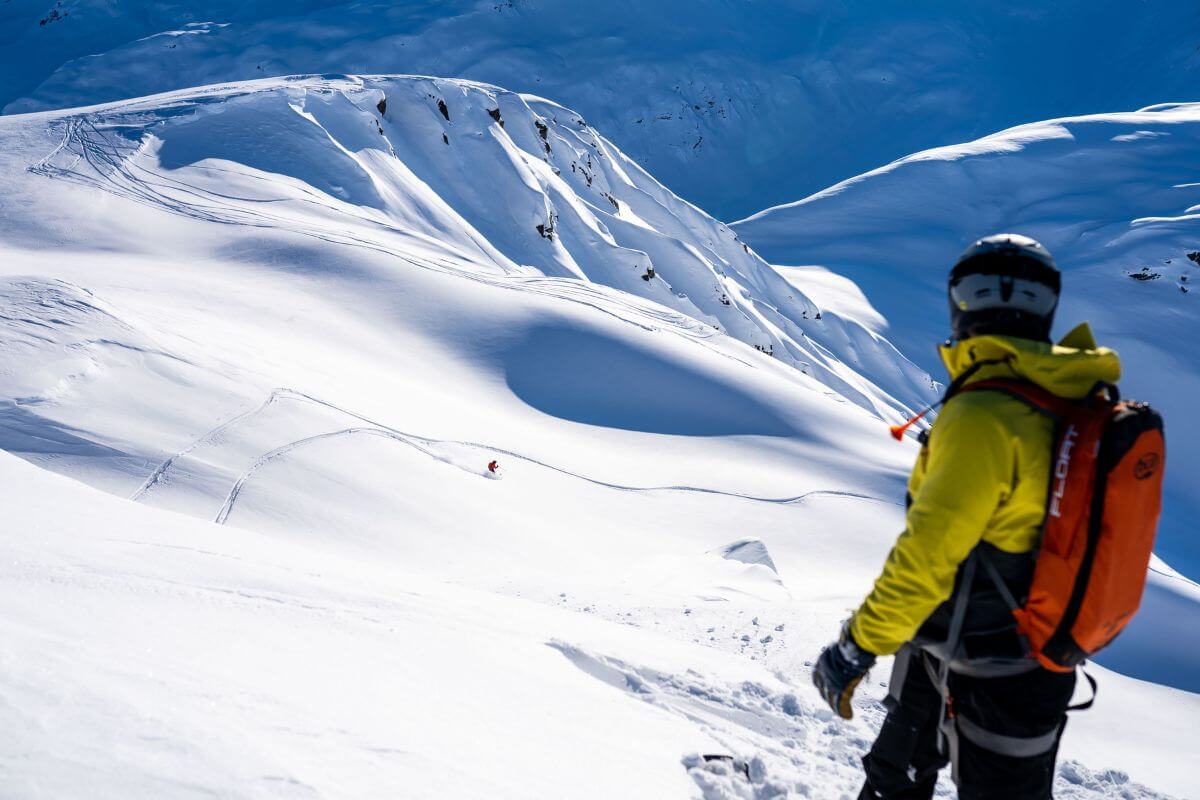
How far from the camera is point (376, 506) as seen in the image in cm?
884

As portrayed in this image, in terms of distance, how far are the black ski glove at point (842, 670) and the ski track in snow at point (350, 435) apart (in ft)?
19.2

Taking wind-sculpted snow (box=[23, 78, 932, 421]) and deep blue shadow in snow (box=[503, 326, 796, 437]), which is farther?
wind-sculpted snow (box=[23, 78, 932, 421])

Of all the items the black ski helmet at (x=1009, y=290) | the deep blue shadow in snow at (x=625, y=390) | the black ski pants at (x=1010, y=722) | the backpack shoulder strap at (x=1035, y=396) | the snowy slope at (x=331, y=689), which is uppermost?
the deep blue shadow in snow at (x=625, y=390)

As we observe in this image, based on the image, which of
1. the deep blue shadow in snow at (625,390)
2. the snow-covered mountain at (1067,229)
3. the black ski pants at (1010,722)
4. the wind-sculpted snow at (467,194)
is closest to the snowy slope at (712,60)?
the snow-covered mountain at (1067,229)

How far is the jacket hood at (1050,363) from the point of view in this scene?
252 cm

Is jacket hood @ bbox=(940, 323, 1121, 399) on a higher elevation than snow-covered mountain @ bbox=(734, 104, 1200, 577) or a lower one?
lower

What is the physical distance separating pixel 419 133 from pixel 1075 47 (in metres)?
112

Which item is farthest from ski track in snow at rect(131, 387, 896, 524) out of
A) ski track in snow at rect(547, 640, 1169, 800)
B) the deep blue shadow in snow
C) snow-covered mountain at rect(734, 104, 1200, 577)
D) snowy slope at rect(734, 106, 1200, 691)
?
snow-covered mountain at rect(734, 104, 1200, 577)

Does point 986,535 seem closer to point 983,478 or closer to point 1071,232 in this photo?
point 983,478

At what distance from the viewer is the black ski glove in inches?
111

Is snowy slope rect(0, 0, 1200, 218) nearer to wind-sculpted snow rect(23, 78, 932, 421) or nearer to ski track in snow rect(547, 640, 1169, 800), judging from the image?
wind-sculpted snow rect(23, 78, 932, 421)

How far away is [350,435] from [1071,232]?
5611 centimetres

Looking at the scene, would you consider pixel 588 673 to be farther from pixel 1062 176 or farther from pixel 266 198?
pixel 1062 176

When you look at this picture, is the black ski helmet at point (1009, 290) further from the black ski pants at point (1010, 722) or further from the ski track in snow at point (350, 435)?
the ski track in snow at point (350, 435)
